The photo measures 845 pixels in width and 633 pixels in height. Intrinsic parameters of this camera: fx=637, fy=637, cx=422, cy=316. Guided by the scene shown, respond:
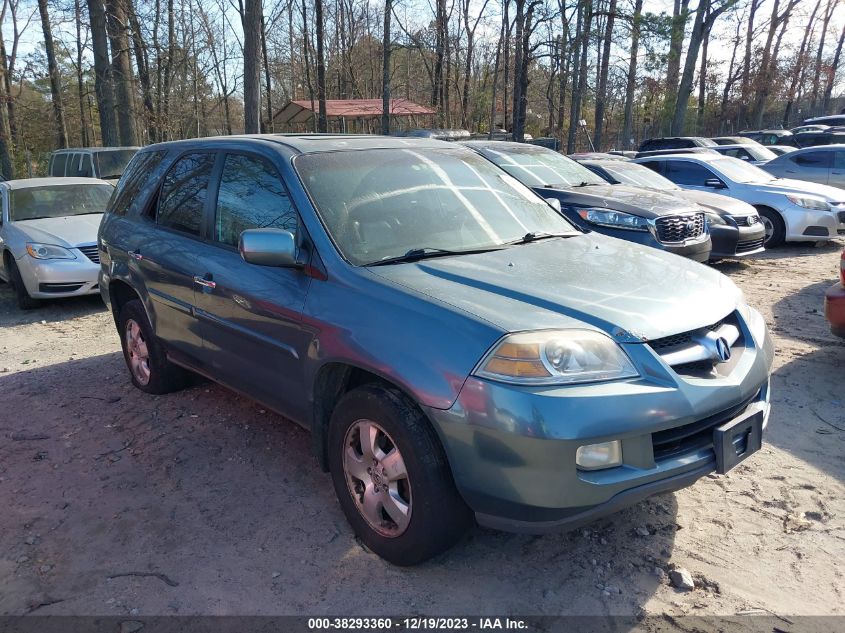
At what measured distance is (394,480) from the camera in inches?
106

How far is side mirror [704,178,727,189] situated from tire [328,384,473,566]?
9984 mm

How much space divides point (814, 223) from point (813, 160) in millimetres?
4288

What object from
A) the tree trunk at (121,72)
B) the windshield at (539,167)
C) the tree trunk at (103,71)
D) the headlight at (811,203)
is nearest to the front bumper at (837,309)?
the windshield at (539,167)

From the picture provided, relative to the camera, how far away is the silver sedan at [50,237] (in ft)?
25.1

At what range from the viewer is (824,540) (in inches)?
115

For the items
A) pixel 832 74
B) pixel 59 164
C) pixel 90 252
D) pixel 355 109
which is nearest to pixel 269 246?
pixel 90 252

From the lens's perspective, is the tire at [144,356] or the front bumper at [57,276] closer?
the tire at [144,356]

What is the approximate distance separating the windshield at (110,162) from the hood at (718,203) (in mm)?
10615

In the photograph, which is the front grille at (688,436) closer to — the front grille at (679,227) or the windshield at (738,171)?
the front grille at (679,227)

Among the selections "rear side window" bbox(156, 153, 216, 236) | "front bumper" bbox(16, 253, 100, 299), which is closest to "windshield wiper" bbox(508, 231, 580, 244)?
"rear side window" bbox(156, 153, 216, 236)

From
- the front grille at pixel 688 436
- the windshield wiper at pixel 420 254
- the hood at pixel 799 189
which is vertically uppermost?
the windshield wiper at pixel 420 254

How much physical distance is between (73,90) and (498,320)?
1546 inches

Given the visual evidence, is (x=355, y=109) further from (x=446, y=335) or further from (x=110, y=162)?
(x=446, y=335)

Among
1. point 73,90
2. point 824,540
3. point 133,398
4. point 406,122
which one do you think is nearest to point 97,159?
point 133,398
